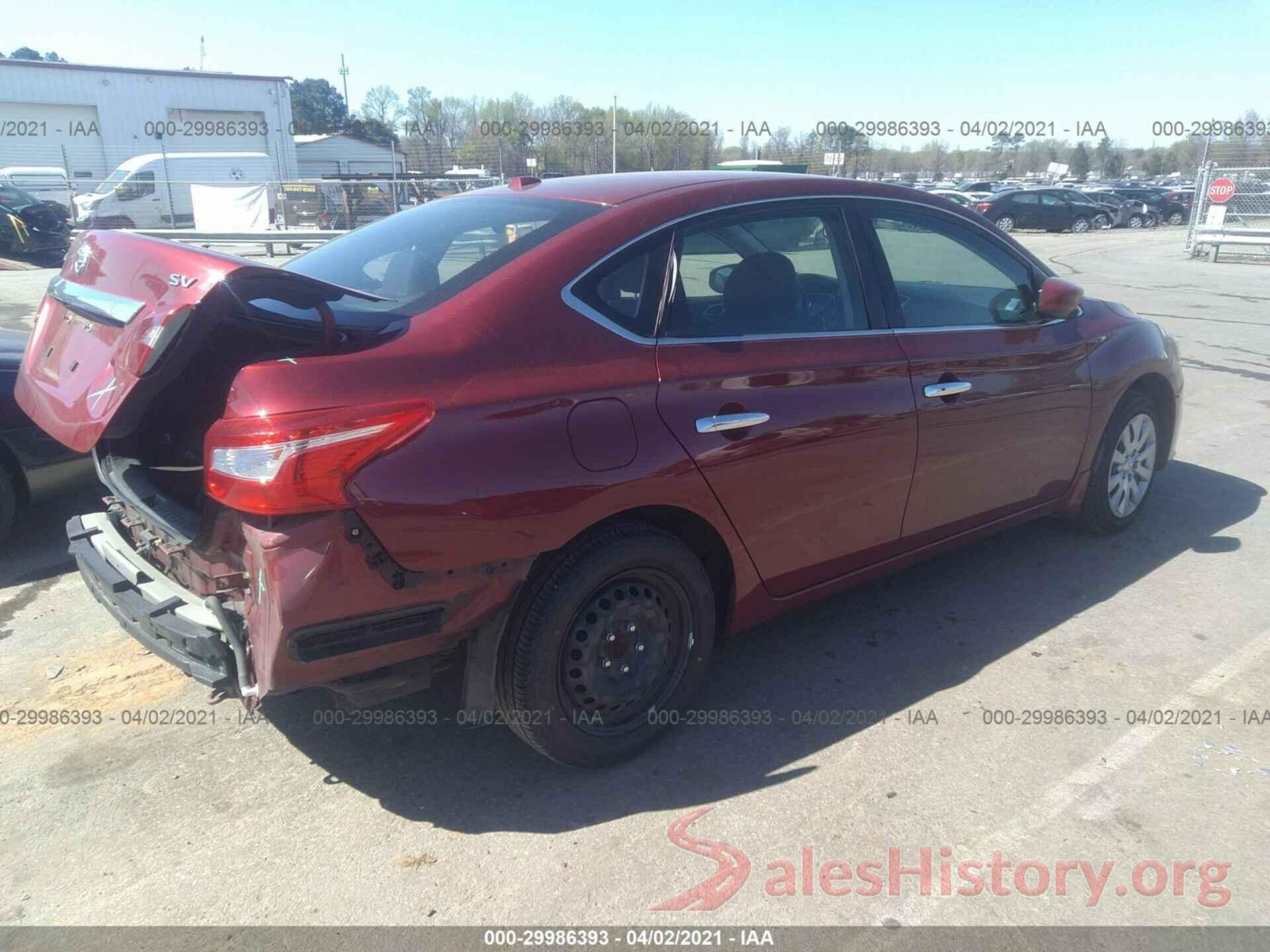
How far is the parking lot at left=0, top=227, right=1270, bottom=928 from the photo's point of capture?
8.09 feet

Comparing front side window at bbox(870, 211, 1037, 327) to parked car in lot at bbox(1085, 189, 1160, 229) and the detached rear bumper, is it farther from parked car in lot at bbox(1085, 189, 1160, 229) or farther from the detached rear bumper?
parked car in lot at bbox(1085, 189, 1160, 229)

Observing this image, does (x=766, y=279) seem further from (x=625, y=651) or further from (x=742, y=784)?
(x=742, y=784)

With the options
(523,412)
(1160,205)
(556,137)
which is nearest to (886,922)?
(523,412)

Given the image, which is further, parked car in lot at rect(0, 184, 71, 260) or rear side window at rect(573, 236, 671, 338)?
parked car in lot at rect(0, 184, 71, 260)

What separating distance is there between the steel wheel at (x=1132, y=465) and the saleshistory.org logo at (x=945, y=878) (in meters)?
2.52

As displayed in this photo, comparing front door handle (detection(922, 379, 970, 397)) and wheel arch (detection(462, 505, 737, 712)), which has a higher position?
front door handle (detection(922, 379, 970, 397))

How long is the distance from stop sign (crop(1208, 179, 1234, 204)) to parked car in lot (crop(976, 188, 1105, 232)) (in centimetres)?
860

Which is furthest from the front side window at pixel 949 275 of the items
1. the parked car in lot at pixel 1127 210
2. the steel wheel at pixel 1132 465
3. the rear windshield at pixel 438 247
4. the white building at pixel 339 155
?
the white building at pixel 339 155

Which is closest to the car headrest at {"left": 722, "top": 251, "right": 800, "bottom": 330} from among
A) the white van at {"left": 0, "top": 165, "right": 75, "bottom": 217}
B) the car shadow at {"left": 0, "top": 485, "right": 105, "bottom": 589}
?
the car shadow at {"left": 0, "top": 485, "right": 105, "bottom": 589}

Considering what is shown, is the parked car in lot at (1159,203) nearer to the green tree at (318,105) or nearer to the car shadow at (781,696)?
the car shadow at (781,696)

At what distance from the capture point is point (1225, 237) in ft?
69.1

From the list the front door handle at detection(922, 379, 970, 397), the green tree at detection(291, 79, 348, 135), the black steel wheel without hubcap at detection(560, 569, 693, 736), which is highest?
the green tree at detection(291, 79, 348, 135)

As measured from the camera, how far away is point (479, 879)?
2.52 metres

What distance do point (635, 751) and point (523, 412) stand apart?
4.10ft
